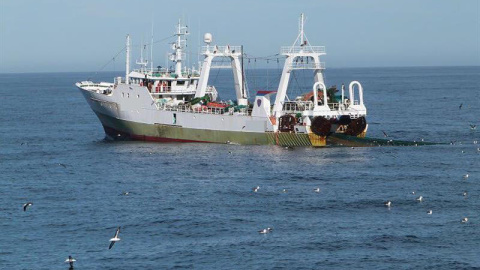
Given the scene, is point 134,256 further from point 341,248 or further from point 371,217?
point 371,217

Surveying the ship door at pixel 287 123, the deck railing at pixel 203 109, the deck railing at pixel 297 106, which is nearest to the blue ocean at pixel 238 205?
the ship door at pixel 287 123

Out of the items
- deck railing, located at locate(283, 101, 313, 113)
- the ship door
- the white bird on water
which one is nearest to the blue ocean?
the white bird on water

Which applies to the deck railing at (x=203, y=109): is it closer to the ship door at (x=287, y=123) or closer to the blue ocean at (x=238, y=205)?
the blue ocean at (x=238, y=205)

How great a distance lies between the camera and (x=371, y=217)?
52.0 m

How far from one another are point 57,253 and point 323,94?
42107mm

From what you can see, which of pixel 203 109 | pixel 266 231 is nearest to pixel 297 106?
pixel 203 109

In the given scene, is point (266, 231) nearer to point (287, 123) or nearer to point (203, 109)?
point (287, 123)

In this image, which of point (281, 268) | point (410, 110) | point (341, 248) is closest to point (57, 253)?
point (281, 268)

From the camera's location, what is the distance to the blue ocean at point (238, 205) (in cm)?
4456

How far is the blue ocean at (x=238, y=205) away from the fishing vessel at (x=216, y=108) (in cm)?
214

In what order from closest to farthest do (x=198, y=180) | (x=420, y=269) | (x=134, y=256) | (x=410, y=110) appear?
(x=420, y=269), (x=134, y=256), (x=198, y=180), (x=410, y=110)

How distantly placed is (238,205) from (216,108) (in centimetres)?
3010

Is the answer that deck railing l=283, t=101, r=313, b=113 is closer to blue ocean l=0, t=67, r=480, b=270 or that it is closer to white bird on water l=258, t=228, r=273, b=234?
blue ocean l=0, t=67, r=480, b=270

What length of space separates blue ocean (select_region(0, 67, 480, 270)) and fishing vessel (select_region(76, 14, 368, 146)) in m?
2.14
